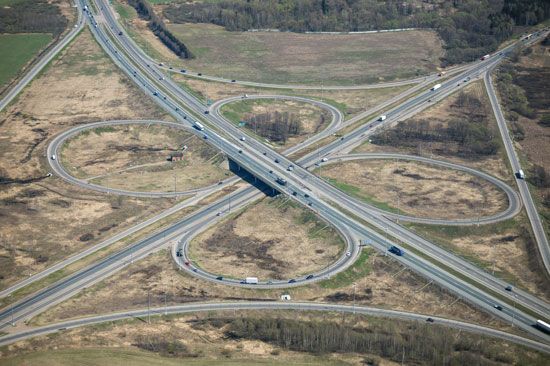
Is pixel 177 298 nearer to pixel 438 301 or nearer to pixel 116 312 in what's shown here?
pixel 116 312

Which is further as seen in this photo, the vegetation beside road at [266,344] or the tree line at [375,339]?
the tree line at [375,339]

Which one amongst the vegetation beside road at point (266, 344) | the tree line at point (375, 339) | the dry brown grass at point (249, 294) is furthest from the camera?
the dry brown grass at point (249, 294)

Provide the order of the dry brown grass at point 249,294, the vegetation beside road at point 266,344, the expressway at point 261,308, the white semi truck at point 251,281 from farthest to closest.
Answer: the white semi truck at point 251,281, the dry brown grass at point 249,294, the expressway at point 261,308, the vegetation beside road at point 266,344

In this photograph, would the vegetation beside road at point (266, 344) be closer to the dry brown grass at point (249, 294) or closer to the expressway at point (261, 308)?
the expressway at point (261, 308)

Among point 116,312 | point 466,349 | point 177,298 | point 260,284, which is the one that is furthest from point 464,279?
point 116,312

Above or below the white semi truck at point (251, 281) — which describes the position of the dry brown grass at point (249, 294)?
below

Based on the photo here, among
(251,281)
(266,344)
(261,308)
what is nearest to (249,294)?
(251,281)

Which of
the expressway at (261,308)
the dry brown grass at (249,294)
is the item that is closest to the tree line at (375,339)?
the expressway at (261,308)

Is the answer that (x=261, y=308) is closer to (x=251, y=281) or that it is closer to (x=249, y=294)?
(x=249, y=294)

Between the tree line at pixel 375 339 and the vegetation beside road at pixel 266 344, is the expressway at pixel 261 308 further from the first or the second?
the tree line at pixel 375 339
